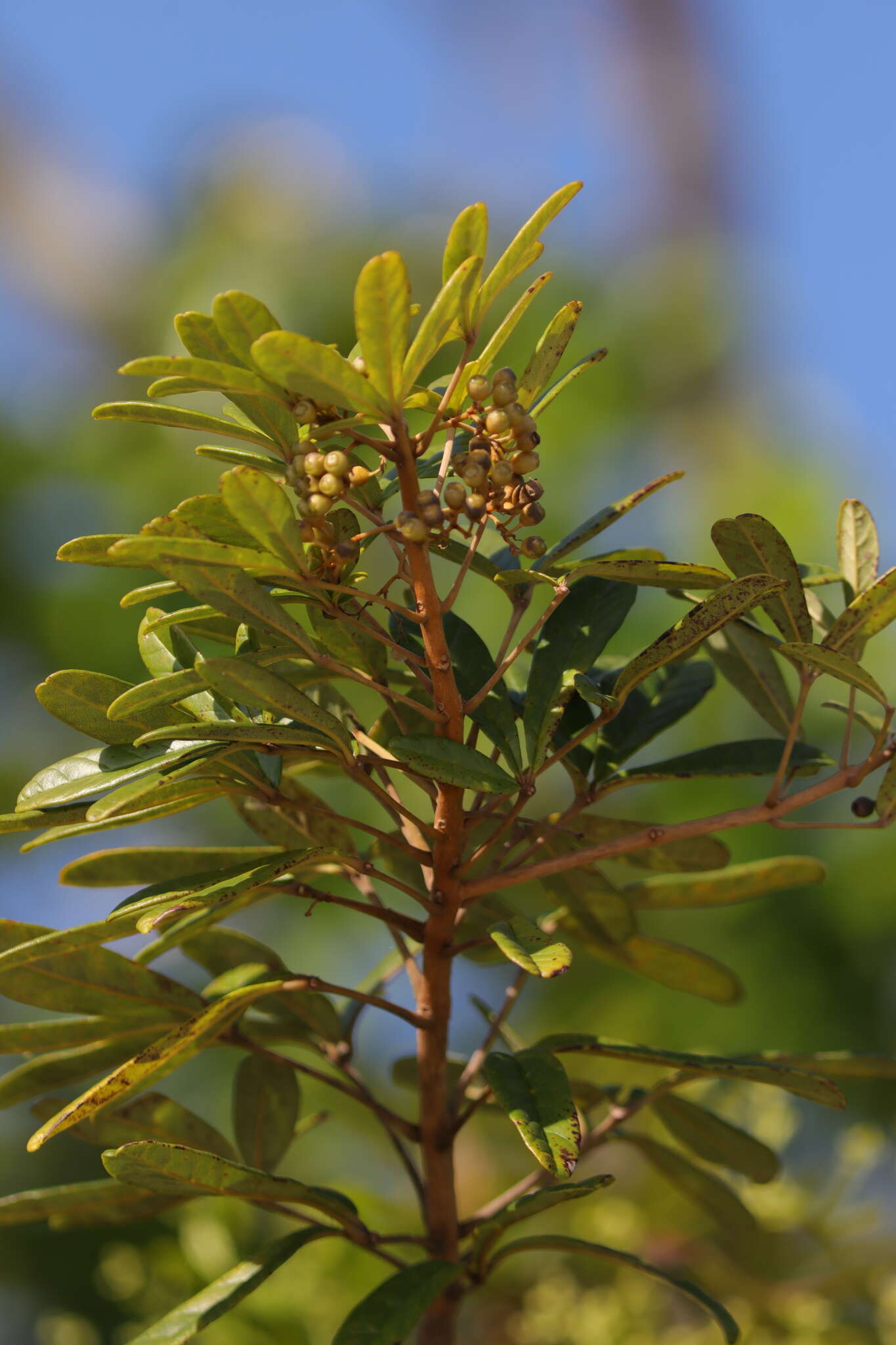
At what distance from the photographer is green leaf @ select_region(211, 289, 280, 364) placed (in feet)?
1.14

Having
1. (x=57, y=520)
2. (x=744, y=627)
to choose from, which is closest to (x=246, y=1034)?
(x=744, y=627)

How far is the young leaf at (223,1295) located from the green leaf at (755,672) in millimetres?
324

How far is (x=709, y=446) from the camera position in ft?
10.6

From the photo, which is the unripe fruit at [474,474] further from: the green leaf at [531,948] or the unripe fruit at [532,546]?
the green leaf at [531,948]

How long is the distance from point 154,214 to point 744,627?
3.55m

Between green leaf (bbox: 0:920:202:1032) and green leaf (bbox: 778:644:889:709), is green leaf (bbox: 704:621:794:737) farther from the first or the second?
green leaf (bbox: 0:920:202:1032)

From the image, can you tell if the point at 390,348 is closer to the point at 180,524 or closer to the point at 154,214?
the point at 180,524

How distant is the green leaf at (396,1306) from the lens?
16.4 inches

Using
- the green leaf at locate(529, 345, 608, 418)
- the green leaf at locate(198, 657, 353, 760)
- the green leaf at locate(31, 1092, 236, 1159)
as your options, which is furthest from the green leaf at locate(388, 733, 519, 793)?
the green leaf at locate(31, 1092, 236, 1159)

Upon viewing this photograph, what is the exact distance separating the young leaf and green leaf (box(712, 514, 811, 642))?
35 centimetres

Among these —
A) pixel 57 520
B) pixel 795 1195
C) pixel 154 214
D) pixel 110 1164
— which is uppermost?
pixel 154 214

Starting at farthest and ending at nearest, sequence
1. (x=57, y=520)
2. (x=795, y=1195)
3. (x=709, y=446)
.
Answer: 1. (x=709, y=446)
2. (x=57, y=520)
3. (x=795, y=1195)

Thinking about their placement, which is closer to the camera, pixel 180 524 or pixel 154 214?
pixel 180 524

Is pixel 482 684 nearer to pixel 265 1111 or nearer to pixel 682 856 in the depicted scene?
pixel 682 856
